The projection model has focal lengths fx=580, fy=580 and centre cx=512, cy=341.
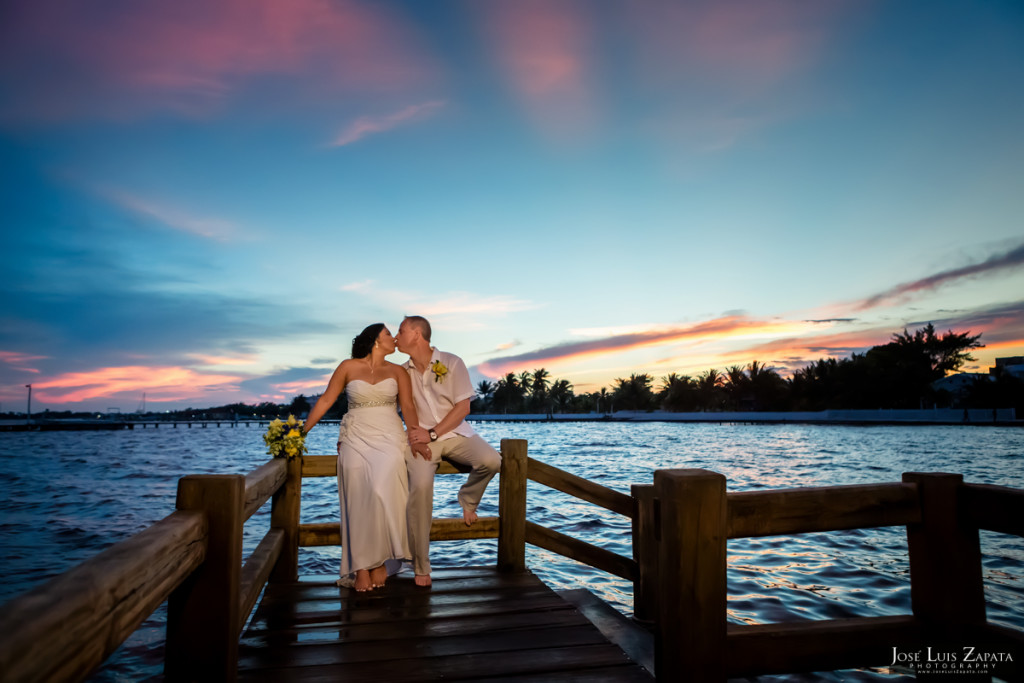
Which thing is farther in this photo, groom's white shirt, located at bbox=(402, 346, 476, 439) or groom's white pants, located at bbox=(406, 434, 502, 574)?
groom's white shirt, located at bbox=(402, 346, 476, 439)

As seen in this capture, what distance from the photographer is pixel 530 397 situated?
154125mm

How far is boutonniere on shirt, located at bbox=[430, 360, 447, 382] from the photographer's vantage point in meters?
4.96

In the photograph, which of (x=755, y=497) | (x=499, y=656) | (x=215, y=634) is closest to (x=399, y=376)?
(x=499, y=656)

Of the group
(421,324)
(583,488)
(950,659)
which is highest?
(421,324)

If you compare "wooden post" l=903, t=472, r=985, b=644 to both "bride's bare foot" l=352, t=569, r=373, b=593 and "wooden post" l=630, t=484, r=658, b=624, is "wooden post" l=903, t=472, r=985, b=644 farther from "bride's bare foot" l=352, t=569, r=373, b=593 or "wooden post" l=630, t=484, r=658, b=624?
"bride's bare foot" l=352, t=569, r=373, b=593

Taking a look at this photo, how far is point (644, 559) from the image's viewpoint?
442 centimetres

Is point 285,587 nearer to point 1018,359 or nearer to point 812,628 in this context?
point 812,628

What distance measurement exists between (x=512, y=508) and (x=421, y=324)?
179 centimetres

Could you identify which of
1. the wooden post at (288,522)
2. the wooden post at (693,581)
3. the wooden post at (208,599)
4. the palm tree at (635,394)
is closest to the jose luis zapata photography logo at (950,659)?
the wooden post at (693,581)

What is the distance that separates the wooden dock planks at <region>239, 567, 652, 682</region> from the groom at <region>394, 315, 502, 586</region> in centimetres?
62

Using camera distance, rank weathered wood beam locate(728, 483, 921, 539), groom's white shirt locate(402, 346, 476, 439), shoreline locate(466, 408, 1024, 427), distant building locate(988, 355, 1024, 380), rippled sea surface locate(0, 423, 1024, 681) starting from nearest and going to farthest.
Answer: weathered wood beam locate(728, 483, 921, 539)
groom's white shirt locate(402, 346, 476, 439)
rippled sea surface locate(0, 423, 1024, 681)
shoreline locate(466, 408, 1024, 427)
distant building locate(988, 355, 1024, 380)

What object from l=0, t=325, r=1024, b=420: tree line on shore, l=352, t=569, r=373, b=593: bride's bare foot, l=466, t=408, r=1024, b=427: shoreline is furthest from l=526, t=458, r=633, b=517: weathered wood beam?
l=466, t=408, r=1024, b=427: shoreline

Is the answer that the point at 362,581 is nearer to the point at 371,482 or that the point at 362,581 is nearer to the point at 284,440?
the point at 371,482

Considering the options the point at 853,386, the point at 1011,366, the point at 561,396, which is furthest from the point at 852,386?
the point at 561,396
